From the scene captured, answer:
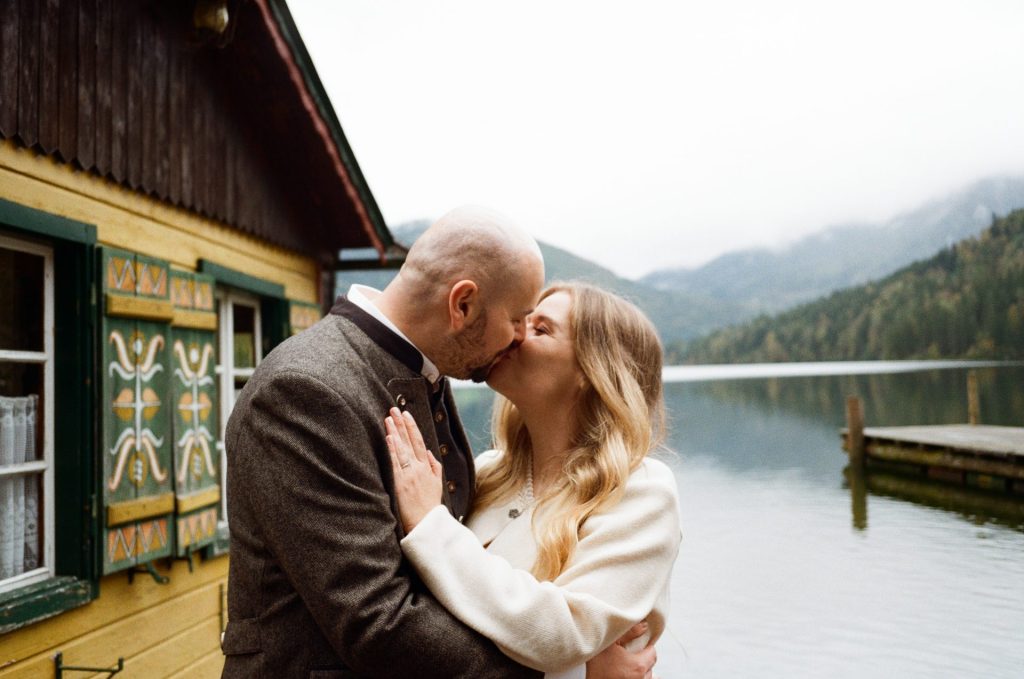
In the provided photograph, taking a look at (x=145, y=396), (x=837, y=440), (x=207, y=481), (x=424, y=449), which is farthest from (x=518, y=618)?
(x=837, y=440)

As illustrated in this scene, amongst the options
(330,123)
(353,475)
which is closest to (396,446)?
(353,475)

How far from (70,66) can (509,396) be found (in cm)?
262

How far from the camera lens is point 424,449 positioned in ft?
6.26

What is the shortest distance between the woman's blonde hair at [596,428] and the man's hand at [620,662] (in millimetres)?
226

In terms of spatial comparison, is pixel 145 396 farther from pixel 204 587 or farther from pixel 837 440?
pixel 837 440

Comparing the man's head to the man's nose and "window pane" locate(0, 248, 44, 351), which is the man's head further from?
"window pane" locate(0, 248, 44, 351)

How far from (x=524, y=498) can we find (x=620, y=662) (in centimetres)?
52

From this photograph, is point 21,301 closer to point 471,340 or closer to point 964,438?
point 471,340

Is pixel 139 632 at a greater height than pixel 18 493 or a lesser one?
lesser

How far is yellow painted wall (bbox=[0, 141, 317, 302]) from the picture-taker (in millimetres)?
3508

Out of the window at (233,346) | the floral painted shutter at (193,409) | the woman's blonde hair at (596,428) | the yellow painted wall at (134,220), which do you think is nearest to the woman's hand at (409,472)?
the woman's blonde hair at (596,428)

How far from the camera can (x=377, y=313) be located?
77.1 inches

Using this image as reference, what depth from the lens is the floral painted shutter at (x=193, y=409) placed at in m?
4.58

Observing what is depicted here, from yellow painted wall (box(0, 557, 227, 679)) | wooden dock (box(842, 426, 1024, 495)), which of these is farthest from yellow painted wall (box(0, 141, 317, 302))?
wooden dock (box(842, 426, 1024, 495))
